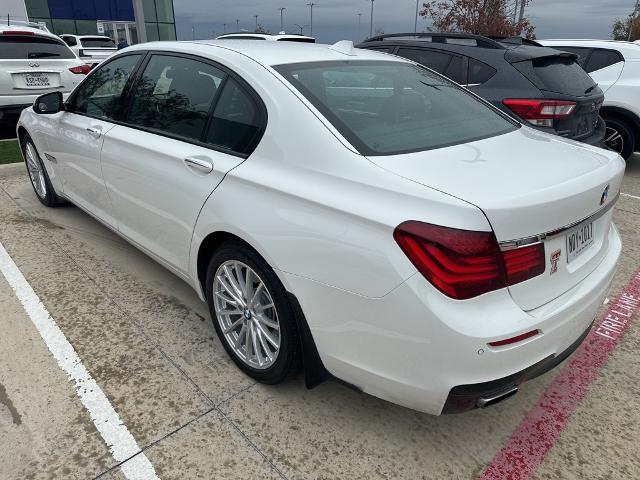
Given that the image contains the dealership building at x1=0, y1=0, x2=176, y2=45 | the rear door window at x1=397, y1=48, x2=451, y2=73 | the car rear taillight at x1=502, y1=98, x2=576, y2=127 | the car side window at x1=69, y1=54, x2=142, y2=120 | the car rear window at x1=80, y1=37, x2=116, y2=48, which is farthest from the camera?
the dealership building at x1=0, y1=0, x2=176, y2=45

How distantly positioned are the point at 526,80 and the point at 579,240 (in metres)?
3.21

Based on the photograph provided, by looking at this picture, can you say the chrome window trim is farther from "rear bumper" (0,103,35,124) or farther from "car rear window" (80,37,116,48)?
"car rear window" (80,37,116,48)

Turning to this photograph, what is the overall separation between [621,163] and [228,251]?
72.5 inches

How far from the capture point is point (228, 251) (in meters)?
2.36

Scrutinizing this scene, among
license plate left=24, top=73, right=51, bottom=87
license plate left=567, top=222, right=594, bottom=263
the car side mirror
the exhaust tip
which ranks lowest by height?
the exhaust tip

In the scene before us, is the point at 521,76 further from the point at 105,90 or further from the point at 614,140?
the point at 105,90

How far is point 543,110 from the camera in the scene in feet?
14.9

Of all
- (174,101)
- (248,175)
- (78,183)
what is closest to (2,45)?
(78,183)

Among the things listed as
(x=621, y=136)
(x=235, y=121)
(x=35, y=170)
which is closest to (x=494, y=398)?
(x=235, y=121)

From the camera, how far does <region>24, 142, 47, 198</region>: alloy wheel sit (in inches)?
182

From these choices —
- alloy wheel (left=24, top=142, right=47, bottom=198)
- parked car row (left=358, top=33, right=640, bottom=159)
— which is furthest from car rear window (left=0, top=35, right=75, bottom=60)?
parked car row (left=358, top=33, right=640, bottom=159)

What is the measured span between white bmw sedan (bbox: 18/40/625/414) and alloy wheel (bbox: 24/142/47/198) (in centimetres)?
196

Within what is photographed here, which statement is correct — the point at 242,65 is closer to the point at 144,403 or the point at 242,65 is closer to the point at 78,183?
the point at 144,403

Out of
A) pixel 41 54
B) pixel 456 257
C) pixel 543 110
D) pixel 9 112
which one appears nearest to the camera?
pixel 456 257
